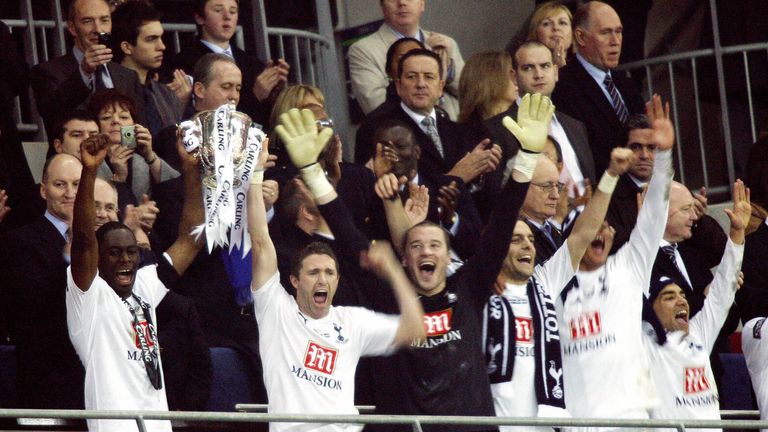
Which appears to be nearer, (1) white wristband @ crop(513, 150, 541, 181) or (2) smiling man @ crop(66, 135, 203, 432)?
(2) smiling man @ crop(66, 135, 203, 432)

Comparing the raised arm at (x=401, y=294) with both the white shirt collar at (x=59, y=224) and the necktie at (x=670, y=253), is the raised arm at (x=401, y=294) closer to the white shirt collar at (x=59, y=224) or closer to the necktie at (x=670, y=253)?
the white shirt collar at (x=59, y=224)

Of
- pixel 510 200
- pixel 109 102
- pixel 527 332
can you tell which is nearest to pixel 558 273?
pixel 527 332

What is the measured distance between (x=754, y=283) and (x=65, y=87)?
3.78 meters

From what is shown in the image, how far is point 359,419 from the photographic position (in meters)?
7.21

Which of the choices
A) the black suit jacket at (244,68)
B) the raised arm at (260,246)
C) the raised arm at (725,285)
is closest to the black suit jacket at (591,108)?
the raised arm at (725,285)

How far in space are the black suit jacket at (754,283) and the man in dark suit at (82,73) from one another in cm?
331

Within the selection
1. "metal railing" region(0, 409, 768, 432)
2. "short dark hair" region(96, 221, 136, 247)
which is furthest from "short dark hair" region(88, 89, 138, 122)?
"metal railing" region(0, 409, 768, 432)

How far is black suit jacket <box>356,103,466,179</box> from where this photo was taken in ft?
32.7

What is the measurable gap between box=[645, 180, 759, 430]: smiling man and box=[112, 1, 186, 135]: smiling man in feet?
8.90

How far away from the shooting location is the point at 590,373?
864 cm

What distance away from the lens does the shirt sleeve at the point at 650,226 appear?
8.83 m

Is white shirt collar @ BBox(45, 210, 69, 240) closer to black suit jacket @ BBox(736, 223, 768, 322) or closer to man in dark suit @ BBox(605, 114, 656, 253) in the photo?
man in dark suit @ BBox(605, 114, 656, 253)

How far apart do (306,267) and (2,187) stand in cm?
210

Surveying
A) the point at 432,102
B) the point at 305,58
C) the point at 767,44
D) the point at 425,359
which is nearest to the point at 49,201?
the point at 425,359
